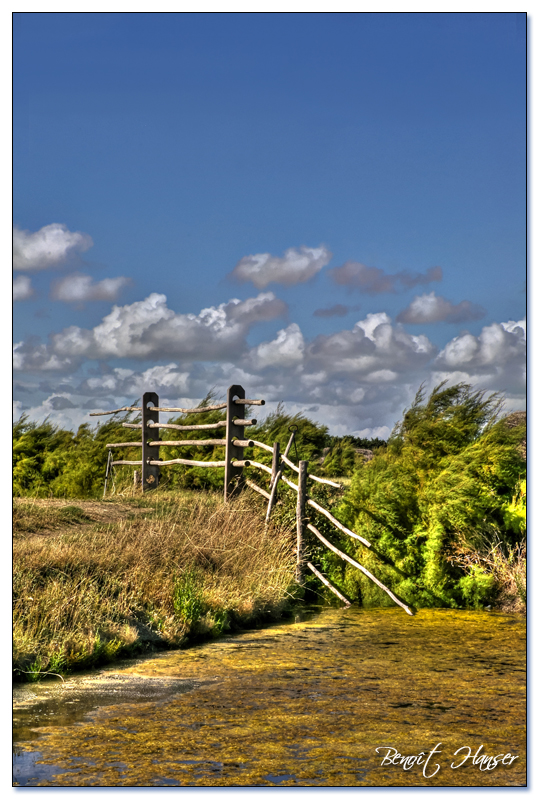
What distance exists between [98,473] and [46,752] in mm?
13499

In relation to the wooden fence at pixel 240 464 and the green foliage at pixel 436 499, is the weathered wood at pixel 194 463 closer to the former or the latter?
the wooden fence at pixel 240 464

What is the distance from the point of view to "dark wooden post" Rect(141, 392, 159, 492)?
50.8 ft

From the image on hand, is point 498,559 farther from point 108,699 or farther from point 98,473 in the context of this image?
point 98,473

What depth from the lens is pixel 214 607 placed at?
837cm

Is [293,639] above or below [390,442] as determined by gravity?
below

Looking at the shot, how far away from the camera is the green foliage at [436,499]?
9.46 metres

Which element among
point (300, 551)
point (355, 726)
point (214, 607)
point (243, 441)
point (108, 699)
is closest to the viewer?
point (355, 726)

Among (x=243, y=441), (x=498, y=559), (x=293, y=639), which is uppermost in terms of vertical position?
(x=243, y=441)

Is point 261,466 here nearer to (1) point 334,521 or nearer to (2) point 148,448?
(1) point 334,521

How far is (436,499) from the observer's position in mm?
9625

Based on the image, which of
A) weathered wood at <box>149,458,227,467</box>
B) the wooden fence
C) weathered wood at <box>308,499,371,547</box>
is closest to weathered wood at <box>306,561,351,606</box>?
the wooden fence

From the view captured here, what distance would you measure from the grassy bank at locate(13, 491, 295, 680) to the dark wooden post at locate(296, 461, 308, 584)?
12cm

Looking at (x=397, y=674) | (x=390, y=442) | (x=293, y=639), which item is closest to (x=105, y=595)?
(x=293, y=639)
